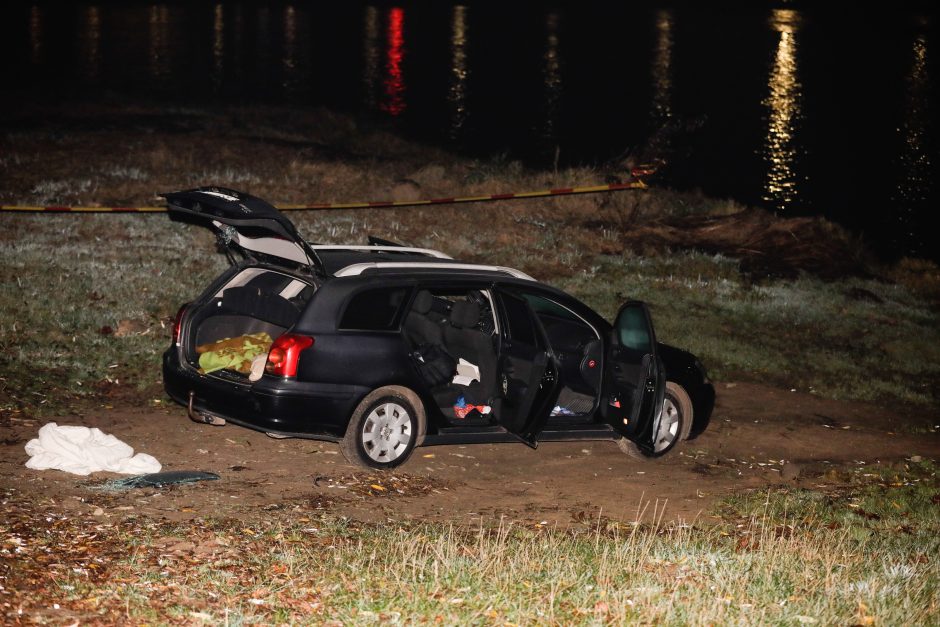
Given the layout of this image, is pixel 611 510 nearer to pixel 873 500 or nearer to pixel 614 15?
pixel 873 500

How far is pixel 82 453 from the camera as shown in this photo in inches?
342

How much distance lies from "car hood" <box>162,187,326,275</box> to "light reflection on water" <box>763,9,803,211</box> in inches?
1011

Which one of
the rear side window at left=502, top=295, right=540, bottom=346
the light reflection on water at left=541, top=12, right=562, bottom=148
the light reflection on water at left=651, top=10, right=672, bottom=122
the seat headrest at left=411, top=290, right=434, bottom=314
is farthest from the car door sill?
the light reflection on water at left=651, top=10, right=672, bottom=122

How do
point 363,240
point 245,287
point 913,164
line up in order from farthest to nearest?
point 913,164 < point 363,240 < point 245,287

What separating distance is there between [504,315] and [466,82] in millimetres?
50236

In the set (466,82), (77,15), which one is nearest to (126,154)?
(466,82)

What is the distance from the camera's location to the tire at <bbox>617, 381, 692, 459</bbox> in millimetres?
10398

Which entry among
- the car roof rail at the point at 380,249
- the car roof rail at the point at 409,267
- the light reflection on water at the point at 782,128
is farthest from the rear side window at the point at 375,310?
the light reflection on water at the point at 782,128

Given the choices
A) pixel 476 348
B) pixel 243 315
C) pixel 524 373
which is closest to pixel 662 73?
pixel 476 348

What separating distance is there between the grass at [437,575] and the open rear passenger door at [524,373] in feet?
3.96

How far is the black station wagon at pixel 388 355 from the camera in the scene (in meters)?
8.84

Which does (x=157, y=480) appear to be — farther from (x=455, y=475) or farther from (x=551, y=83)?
(x=551, y=83)

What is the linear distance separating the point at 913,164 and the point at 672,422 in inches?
1321

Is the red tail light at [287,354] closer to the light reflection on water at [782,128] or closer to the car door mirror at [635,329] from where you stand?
the car door mirror at [635,329]
